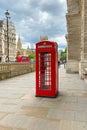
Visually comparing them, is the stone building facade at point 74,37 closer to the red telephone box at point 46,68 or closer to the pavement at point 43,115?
the red telephone box at point 46,68

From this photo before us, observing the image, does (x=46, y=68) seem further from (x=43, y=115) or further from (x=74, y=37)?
(x=74, y=37)

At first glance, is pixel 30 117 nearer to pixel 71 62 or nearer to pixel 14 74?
pixel 14 74

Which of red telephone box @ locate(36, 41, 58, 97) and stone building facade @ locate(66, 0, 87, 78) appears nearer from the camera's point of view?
red telephone box @ locate(36, 41, 58, 97)

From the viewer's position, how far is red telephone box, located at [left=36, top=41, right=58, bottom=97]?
21.0ft

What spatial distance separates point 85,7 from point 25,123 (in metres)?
10.3

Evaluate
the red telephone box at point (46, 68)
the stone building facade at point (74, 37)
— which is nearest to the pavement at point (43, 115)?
the red telephone box at point (46, 68)

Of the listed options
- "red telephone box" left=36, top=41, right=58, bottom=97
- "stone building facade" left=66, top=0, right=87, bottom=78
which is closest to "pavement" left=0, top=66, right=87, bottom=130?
"red telephone box" left=36, top=41, right=58, bottom=97

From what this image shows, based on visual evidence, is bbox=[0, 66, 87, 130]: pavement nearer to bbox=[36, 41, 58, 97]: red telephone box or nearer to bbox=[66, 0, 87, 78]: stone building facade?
bbox=[36, 41, 58, 97]: red telephone box

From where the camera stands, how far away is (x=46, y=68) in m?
6.64

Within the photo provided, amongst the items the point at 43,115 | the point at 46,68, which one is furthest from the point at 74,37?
the point at 43,115

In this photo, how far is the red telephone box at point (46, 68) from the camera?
21.0ft

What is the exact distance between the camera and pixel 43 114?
4.41 meters

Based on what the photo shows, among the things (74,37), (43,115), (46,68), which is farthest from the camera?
(74,37)

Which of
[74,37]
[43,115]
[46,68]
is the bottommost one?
[43,115]
